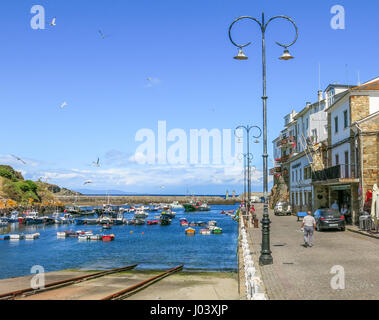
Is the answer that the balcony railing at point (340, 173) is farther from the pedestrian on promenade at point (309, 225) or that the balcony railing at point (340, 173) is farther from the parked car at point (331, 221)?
the pedestrian on promenade at point (309, 225)

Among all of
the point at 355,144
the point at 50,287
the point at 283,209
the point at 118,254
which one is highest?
the point at 355,144

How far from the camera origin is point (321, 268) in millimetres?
14945

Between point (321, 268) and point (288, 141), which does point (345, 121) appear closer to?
point (321, 268)

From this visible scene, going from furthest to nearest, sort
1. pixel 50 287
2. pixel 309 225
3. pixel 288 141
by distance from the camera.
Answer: pixel 288 141
pixel 50 287
pixel 309 225

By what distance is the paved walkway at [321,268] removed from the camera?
36.6 ft

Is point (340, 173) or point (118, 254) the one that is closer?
point (340, 173)

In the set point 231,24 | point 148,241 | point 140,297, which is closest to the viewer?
point 231,24

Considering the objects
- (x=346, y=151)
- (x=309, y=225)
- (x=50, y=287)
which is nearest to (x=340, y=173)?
(x=346, y=151)

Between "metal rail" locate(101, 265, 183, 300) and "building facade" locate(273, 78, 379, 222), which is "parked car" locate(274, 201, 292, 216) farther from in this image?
"metal rail" locate(101, 265, 183, 300)

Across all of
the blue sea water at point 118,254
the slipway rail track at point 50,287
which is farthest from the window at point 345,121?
the slipway rail track at point 50,287
